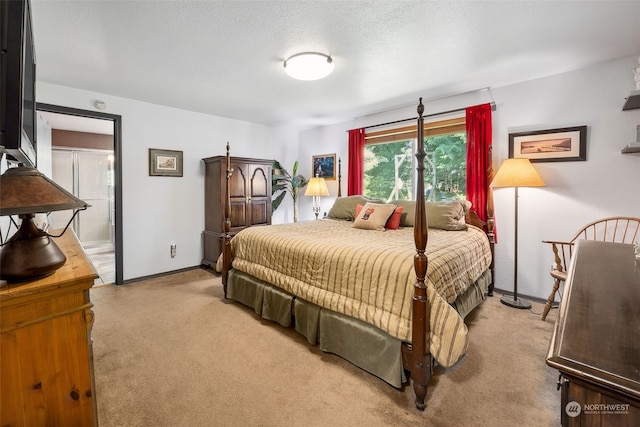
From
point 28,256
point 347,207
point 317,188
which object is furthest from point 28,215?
point 317,188

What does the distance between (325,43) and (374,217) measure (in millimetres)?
1796

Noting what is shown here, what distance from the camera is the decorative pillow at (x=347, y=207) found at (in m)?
3.87

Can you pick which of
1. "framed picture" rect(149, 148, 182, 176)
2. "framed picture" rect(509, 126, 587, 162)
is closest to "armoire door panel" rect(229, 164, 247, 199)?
"framed picture" rect(149, 148, 182, 176)

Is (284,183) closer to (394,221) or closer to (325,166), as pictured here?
(325,166)

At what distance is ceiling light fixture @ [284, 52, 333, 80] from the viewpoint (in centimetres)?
240

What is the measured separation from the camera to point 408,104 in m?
3.91

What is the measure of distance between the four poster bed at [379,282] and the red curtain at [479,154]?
0.14 metres

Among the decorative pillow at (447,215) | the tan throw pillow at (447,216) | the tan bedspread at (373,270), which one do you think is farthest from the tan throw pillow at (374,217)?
the tan throw pillow at (447,216)

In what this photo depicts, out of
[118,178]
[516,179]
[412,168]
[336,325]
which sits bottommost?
[336,325]

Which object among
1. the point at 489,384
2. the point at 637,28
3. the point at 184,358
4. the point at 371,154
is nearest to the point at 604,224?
the point at 637,28

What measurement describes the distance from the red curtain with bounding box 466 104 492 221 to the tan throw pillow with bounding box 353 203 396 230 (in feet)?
3.34

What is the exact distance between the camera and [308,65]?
2463mm

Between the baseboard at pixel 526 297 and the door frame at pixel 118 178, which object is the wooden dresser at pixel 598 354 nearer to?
the baseboard at pixel 526 297

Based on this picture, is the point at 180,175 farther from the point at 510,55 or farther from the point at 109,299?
the point at 510,55
